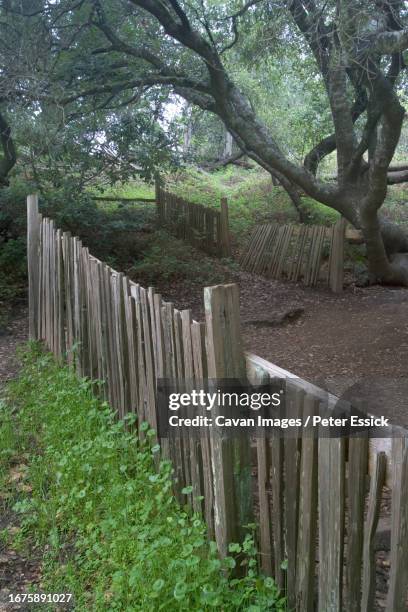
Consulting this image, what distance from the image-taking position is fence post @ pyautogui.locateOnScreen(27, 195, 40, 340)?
252 inches

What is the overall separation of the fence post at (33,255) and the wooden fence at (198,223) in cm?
647

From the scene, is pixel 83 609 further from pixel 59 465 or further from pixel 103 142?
pixel 103 142

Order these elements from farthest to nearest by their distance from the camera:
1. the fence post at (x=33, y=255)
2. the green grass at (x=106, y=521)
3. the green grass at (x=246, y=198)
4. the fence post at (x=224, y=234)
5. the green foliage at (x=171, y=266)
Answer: the green grass at (x=246, y=198) → the fence post at (x=224, y=234) → the green foliage at (x=171, y=266) → the fence post at (x=33, y=255) → the green grass at (x=106, y=521)

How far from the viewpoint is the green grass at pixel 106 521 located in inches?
95.7

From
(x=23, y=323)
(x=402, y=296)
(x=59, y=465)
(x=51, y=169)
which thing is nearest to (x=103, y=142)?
(x=51, y=169)

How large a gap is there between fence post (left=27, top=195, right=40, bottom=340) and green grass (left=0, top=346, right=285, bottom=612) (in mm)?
2128

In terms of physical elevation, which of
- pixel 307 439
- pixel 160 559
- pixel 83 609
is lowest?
pixel 83 609

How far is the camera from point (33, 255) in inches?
256

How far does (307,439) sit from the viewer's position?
2.04m

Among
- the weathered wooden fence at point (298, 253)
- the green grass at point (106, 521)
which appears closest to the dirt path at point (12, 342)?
the green grass at point (106, 521)

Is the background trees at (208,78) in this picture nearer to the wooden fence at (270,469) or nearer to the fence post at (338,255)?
the fence post at (338,255)

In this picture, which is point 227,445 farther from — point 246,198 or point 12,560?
point 246,198

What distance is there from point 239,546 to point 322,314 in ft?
21.5

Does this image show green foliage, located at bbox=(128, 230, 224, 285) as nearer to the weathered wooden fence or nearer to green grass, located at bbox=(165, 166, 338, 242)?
the weathered wooden fence
